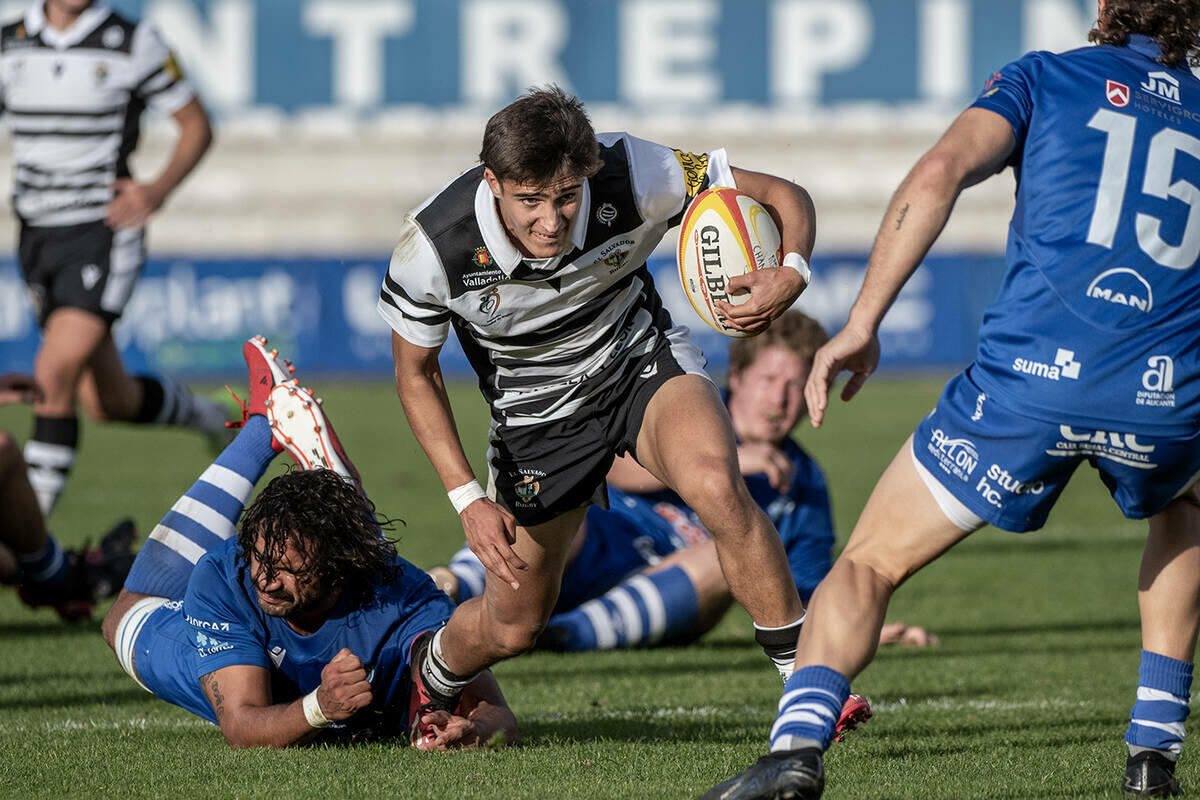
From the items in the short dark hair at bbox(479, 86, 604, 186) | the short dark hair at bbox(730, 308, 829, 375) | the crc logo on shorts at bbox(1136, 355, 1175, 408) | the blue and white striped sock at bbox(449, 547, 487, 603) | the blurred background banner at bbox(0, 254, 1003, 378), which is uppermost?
the short dark hair at bbox(479, 86, 604, 186)

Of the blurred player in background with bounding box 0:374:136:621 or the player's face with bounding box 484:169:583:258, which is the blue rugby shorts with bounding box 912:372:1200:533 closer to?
the player's face with bounding box 484:169:583:258

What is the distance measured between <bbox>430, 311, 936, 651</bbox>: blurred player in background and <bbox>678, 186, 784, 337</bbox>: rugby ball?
1.75m

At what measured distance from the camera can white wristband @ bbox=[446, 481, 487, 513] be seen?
4.18 meters

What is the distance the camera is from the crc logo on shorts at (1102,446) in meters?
3.40

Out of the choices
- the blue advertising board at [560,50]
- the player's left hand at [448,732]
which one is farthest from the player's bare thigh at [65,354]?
the blue advertising board at [560,50]

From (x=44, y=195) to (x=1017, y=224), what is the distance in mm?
5865

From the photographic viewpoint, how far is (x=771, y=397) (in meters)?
6.33

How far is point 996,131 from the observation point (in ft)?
11.5

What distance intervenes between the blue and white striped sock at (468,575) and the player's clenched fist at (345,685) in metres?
1.97

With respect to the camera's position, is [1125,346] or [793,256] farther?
[793,256]

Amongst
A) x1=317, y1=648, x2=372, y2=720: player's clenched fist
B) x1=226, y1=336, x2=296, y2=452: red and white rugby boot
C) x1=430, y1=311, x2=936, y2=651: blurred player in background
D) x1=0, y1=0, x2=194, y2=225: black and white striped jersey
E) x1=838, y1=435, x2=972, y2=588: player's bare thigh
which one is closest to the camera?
x1=838, y1=435, x2=972, y2=588: player's bare thigh

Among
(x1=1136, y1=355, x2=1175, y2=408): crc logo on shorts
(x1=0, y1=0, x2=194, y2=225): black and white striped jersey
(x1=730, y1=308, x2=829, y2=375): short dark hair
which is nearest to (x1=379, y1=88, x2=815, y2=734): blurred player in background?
(x1=1136, y1=355, x2=1175, y2=408): crc logo on shorts

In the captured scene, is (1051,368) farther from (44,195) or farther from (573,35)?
(573,35)

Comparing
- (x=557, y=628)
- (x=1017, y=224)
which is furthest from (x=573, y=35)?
(x=1017, y=224)
